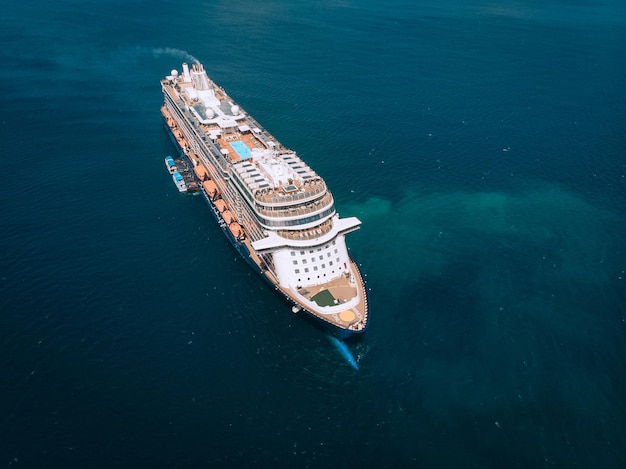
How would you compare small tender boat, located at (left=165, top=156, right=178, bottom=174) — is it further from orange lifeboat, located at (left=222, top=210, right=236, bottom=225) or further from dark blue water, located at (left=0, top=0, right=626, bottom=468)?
A: orange lifeboat, located at (left=222, top=210, right=236, bottom=225)

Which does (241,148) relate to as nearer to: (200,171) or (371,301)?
(200,171)

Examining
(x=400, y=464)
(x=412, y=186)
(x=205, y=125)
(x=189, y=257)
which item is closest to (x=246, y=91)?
(x=205, y=125)

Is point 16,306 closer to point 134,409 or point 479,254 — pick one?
point 134,409

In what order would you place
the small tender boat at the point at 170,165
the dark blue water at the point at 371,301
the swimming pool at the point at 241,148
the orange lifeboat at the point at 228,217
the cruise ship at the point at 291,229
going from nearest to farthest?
the dark blue water at the point at 371,301
the cruise ship at the point at 291,229
the orange lifeboat at the point at 228,217
the swimming pool at the point at 241,148
the small tender boat at the point at 170,165

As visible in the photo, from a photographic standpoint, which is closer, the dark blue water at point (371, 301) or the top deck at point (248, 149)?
the dark blue water at point (371, 301)

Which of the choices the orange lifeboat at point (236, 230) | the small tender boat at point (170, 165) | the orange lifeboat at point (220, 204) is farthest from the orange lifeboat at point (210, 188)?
the small tender boat at point (170, 165)

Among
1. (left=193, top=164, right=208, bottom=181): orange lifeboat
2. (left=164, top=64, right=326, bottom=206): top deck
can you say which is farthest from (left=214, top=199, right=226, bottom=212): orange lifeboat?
(left=193, top=164, right=208, bottom=181): orange lifeboat

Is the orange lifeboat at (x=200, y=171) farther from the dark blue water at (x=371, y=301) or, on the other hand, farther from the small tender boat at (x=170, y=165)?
the small tender boat at (x=170, y=165)
